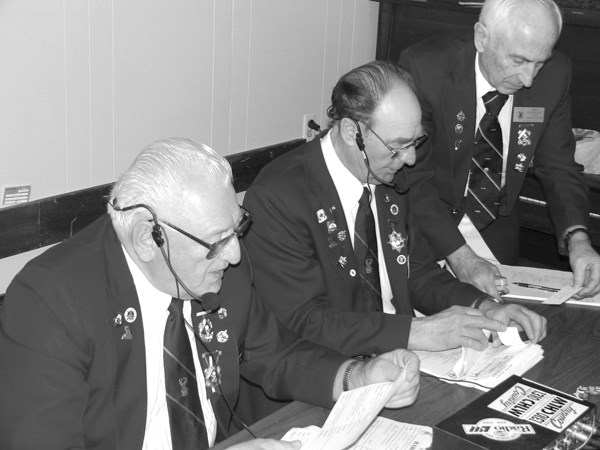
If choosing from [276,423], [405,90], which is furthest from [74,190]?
[276,423]

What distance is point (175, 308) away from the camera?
2006 millimetres

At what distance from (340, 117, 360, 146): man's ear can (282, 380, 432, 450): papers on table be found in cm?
81

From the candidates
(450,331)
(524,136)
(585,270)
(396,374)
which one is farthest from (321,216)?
(524,136)

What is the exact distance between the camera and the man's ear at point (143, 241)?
1843 millimetres

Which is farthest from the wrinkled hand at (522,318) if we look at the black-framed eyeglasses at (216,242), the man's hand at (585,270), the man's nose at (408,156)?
the black-framed eyeglasses at (216,242)

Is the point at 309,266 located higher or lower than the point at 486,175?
lower

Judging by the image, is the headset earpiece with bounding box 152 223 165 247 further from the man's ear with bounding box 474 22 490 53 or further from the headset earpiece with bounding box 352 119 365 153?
the man's ear with bounding box 474 22 490 53

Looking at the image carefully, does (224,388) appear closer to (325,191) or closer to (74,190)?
(325,191)

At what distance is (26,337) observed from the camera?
173cm

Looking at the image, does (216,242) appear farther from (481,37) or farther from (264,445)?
(481,37)

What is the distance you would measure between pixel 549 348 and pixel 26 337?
1.47 metres

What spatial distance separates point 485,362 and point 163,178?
3.41 feet

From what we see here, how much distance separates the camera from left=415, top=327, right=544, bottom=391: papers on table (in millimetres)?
2223

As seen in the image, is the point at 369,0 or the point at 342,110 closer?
the point at 342,110
